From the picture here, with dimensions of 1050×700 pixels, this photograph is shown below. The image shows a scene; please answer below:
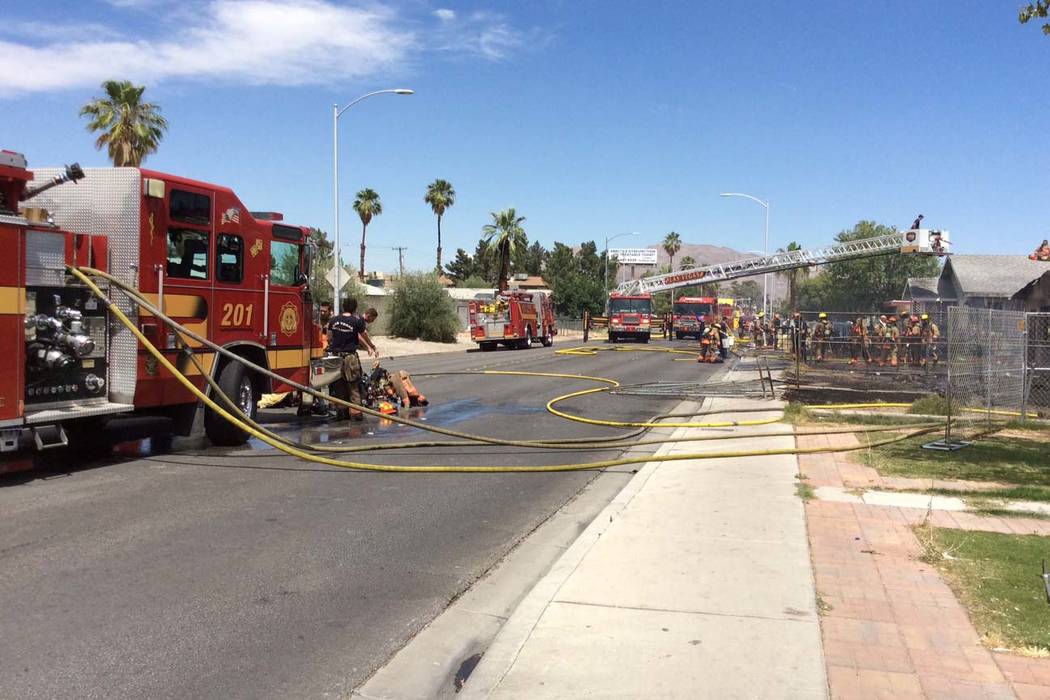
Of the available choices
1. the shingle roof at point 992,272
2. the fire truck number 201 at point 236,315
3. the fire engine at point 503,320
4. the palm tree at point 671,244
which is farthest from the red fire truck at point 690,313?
the palm tree at point 671,244

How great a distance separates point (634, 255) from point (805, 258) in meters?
95.1

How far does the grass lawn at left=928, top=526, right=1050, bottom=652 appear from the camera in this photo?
4.61 m

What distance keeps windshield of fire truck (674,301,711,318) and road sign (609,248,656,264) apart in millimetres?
82744

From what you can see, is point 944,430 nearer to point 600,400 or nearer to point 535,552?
point 600,400

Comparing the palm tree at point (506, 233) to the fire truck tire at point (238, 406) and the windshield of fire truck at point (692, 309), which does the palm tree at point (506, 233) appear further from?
the fire truck tire at point (238, 406)

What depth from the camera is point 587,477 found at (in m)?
9.63

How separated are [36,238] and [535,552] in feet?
Answer: 18.1

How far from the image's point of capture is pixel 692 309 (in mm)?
53281

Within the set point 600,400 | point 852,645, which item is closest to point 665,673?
point 852,645

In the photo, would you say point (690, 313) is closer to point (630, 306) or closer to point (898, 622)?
point (630, 306)

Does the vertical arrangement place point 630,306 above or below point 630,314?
above

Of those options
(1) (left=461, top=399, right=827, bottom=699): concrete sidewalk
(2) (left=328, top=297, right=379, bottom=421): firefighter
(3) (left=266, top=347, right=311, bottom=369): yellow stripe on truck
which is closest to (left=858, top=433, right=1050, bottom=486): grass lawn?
(1) (left=461, top=399, right=827, bottom=699): concrete sidewalk

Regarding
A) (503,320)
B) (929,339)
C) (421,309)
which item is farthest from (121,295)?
(421,309)

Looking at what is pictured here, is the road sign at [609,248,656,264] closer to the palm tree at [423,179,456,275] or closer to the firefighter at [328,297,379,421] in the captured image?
the palm tree at [423,179,456,275]
